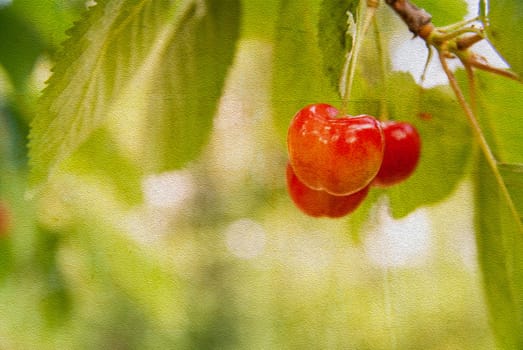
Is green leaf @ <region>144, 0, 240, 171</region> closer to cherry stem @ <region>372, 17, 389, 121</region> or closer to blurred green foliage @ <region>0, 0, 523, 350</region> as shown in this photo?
blurred green foliage @ <region>0, 0, 523, 350</region>

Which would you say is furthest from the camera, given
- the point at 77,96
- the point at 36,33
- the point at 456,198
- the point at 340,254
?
A: the point at 340,254

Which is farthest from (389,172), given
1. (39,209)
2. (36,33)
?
(39,209)

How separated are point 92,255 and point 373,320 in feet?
1.41

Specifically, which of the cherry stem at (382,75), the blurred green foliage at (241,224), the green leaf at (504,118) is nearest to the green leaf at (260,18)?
the blurred green foliage at (241,224)

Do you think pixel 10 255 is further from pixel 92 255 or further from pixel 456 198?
pixel 456 198

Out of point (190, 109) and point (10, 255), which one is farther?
point (10, 255)

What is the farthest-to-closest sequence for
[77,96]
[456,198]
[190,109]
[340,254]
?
[340,254] → [456,198] → [190,109] → [77,96]

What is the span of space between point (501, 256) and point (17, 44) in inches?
21.4

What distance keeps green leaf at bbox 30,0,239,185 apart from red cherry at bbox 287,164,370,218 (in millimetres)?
92

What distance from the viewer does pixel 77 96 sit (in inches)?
13.9

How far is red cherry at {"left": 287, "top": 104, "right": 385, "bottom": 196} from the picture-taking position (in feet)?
1.30

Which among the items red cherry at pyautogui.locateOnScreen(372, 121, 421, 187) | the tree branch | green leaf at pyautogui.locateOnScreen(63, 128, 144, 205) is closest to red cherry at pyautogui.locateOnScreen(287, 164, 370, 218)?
red cherry at pyautogui.locateOnScreen(372, 121, 421, 187)

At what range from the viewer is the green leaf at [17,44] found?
→ 64 cm

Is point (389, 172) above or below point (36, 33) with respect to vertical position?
below
